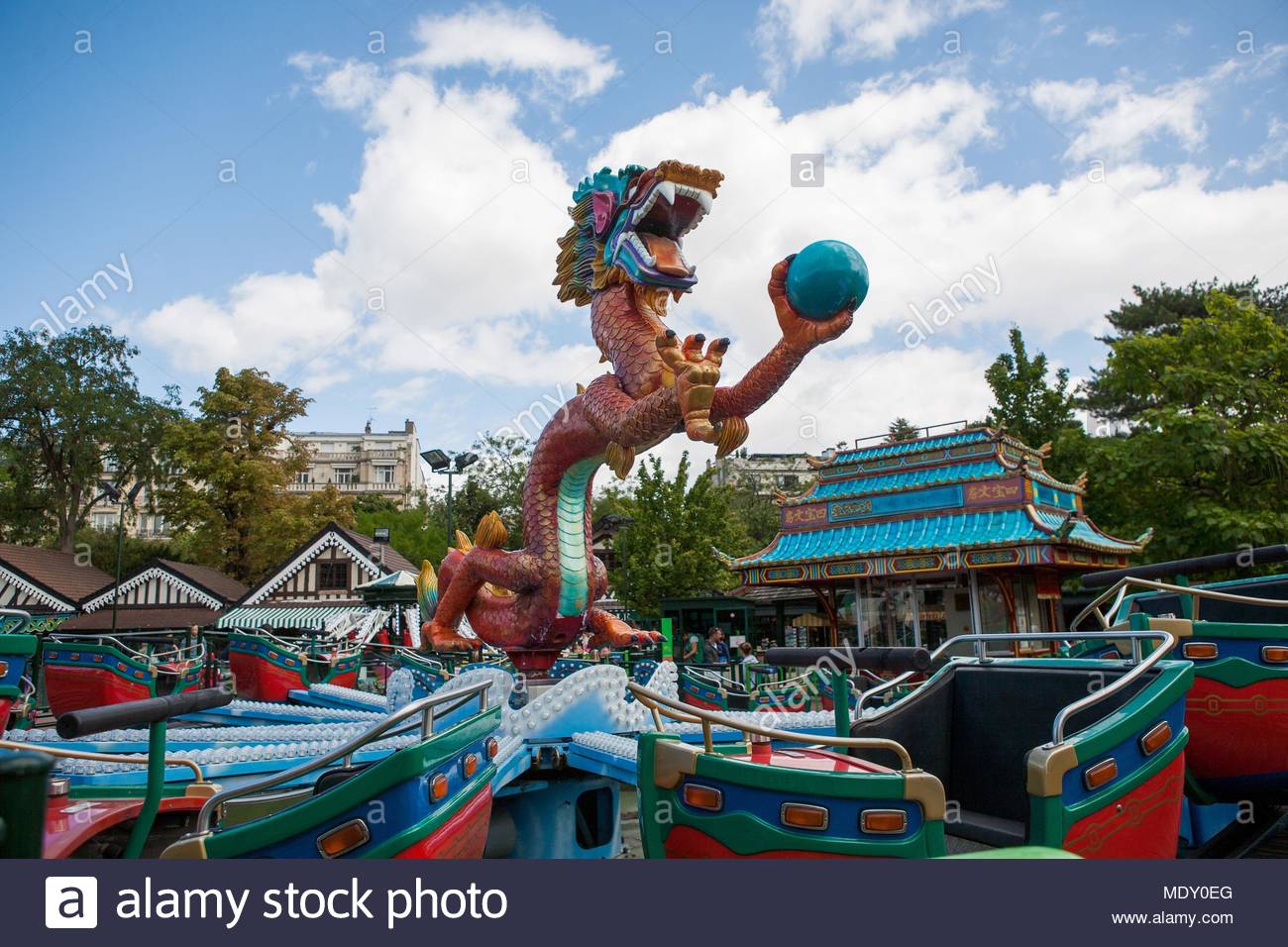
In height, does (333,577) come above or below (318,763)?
above

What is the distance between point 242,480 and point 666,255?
1173 inches

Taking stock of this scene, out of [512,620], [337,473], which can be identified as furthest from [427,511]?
[512,620]

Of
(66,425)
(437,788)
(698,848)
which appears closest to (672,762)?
(698,848)

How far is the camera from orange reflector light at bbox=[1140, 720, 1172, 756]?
3.61 meters

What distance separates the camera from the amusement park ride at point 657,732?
309 cm

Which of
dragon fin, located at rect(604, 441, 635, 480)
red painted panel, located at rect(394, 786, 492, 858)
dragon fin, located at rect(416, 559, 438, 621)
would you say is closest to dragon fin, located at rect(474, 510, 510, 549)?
dragon fin, located at rect(416, 559, 438, 621)

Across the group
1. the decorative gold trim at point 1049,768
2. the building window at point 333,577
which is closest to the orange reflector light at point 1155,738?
the decorative gold trim at point 1049,768

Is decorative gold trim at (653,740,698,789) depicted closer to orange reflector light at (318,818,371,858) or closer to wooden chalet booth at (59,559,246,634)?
orange reflector light at (318,818,371,858)

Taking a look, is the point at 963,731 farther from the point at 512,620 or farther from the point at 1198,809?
the point at 512,620

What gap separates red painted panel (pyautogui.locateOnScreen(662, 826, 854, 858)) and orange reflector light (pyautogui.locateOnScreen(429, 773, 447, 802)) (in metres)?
0.96

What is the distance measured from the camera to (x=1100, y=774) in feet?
11.1

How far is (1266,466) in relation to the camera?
48.9ft

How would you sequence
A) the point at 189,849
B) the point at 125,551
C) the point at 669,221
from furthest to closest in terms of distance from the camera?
the point at 125,551, the point at 669,221, the point at 189,849

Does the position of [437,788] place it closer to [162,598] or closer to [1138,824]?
[1138,824]
